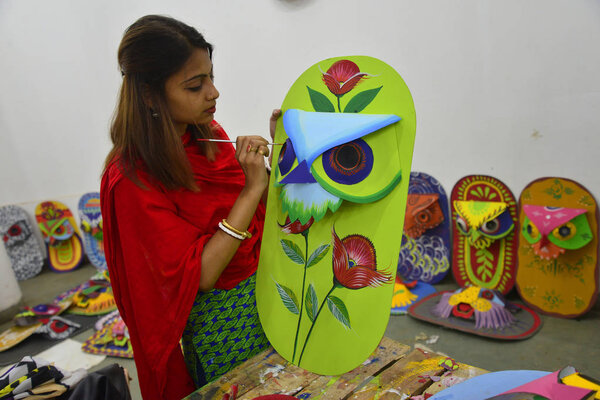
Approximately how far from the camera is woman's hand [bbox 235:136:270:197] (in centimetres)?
100

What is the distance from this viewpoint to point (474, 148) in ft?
7.82

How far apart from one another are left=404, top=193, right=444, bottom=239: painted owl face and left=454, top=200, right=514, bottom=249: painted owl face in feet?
0.57

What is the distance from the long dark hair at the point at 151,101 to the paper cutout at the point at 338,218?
287 mm

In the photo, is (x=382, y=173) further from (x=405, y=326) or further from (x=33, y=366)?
(x=405, y=326)

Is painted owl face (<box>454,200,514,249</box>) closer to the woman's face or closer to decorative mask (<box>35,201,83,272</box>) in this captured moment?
the woman's face

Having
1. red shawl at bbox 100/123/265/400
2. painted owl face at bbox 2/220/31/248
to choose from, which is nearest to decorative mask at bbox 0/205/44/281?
painted owl face at bbox 2/220/31/248

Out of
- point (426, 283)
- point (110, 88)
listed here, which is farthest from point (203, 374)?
point (110, 88)

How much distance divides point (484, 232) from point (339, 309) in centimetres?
170

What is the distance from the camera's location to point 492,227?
2.33m

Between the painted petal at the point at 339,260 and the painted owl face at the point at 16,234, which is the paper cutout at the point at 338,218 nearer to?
the painted petal at the point at 339,260

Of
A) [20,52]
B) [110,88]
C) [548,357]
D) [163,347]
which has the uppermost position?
[20,52]

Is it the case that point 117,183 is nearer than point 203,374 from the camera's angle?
Yes

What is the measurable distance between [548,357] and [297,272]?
1.57 m

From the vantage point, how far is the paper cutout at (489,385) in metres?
0.79
